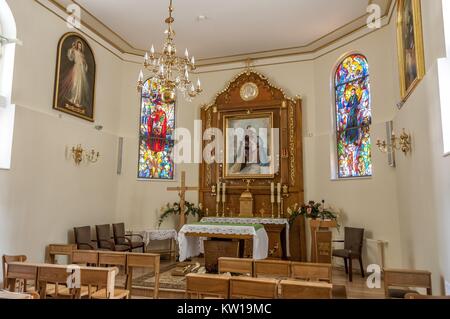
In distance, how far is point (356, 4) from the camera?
22.1ft

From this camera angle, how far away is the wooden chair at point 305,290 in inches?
109

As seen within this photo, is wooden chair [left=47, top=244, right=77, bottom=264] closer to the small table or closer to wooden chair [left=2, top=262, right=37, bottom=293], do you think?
the small table

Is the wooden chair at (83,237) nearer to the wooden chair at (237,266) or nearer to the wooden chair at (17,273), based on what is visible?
the wooden chair at (17,273)

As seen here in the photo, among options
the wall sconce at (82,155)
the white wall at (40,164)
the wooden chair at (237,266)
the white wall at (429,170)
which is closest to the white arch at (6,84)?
the white wall at (40,164)

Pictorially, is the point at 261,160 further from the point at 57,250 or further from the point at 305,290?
the point at 305,290

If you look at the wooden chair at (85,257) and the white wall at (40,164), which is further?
the white wall at (40,164)

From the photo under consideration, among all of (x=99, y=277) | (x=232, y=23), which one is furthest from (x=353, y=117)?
(x=99, y=277)

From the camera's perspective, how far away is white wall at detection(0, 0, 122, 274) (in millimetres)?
5582

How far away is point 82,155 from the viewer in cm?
719

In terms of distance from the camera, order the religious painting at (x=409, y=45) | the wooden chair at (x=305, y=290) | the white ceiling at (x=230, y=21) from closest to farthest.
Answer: the wooden chair at (x=305, y=290)
the religious painting at (x=409, y=45)
the white ceiling at (x=230, y=21)

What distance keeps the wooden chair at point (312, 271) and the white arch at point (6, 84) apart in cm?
483

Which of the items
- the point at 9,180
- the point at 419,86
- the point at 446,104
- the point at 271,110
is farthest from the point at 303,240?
the point at 9,180

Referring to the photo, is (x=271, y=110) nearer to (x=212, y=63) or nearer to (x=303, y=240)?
(x=212, y=63)

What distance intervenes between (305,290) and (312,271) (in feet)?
3.54
